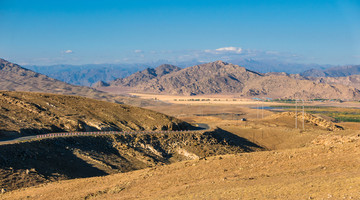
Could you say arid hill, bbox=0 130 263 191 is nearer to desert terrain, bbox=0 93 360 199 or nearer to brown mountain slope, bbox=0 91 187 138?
desert terrain, bbox=0 93 360 199

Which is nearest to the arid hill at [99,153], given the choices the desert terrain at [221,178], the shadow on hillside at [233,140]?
the shadow on hillside at [233,140]

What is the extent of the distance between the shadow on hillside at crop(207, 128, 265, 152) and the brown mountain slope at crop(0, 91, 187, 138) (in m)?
7.98

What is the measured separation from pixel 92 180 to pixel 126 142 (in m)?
23.6

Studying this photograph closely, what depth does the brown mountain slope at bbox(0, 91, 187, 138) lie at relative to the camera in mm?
54938

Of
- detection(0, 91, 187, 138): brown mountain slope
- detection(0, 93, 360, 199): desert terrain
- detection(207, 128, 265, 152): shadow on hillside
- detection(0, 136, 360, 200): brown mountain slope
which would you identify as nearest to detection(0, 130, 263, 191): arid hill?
detection(207, 128, 265, 152): shadow on hillside

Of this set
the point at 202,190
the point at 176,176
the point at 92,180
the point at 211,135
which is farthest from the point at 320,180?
the point at 211,135

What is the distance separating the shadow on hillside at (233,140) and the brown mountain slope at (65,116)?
7978 mm

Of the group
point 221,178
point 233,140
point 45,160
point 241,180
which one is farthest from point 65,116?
point 241,180

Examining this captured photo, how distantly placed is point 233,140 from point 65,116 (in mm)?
28488

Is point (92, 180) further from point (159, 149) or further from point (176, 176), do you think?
point (159, 149)

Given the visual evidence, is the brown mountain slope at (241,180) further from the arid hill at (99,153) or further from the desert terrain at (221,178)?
the arid hill at (99,153)

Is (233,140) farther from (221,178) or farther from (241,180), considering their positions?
(241,180)

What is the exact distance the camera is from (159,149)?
5594 centimetres

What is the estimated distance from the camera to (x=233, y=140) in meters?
68.6
